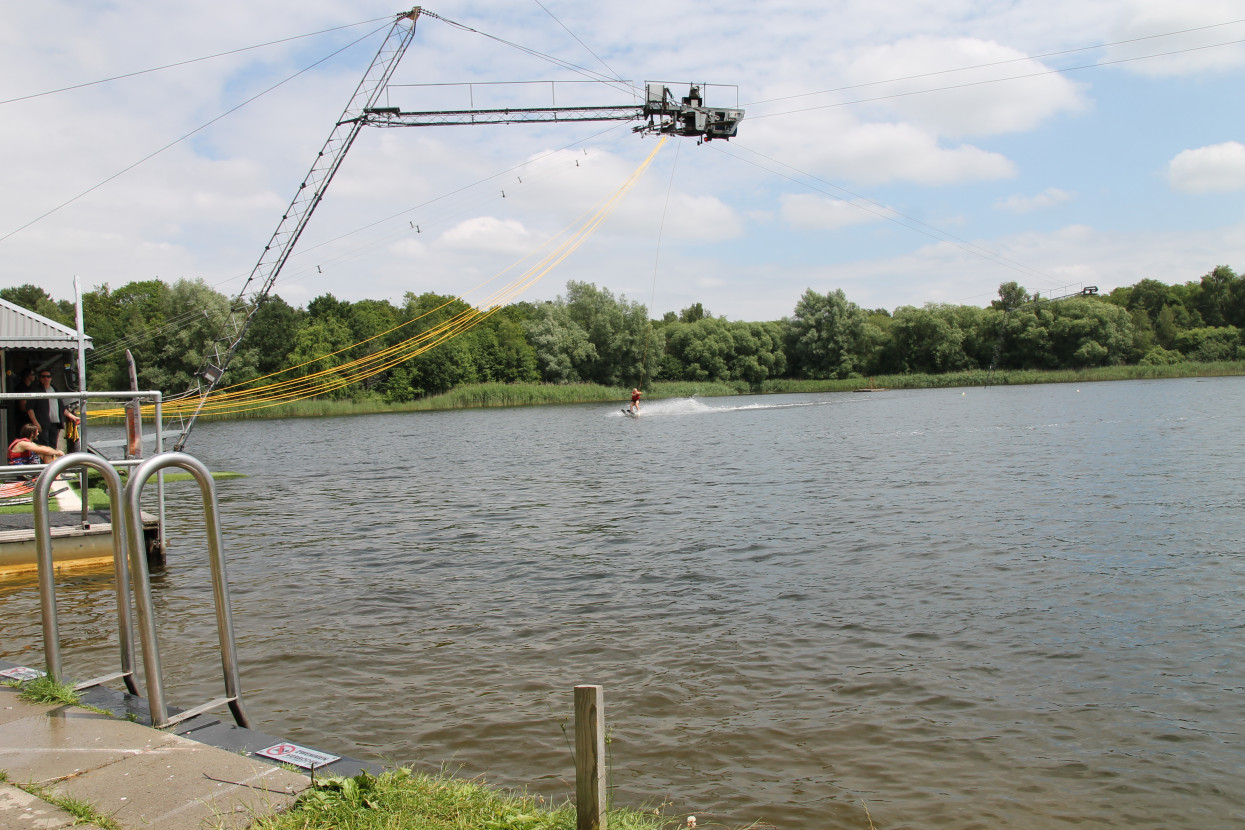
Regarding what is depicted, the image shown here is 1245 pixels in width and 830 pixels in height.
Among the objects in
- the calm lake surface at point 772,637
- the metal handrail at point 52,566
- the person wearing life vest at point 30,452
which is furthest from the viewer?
the person wearing life vest at point 30,452

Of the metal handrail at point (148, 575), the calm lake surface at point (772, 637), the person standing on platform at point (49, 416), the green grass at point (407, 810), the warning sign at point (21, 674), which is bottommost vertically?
the calm lake surface at point (772, 637)

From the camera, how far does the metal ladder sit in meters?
5.15

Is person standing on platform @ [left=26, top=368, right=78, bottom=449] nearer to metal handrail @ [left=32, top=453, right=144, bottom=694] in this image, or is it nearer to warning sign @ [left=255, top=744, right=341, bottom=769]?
metal handrail @ [left=32, top=453, right=144, bottom=694]

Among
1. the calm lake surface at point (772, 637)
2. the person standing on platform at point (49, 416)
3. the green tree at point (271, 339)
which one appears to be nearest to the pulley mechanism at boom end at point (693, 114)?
the calm lake surface at point (772, 637)

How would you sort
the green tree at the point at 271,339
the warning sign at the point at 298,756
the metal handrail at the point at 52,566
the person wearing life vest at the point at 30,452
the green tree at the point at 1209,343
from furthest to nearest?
1. the green tree at the point at 1209,343
2. the green tree at the point at 271,339
3. the person wearing life vest at the point at 30,452
4. the metal handrail at the point at 52,566
5. the warning sign at the point at 298,756

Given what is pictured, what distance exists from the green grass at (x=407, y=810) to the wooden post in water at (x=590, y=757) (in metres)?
0.25

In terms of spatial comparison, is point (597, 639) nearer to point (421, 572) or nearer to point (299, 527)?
point (421, 572)

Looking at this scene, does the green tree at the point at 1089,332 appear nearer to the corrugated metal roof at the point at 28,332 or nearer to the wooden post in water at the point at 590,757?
the corrugated metal roof at the point at 28,332

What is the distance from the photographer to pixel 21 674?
6273 millimetres

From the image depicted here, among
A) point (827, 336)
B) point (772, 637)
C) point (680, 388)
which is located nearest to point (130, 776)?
point (772, 637)

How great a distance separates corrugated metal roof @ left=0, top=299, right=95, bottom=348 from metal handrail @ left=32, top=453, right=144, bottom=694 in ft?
46.1

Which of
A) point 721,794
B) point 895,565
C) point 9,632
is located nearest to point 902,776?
point 721,794

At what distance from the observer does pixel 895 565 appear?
12883mm

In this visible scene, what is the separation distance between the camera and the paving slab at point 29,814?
13.0ft
